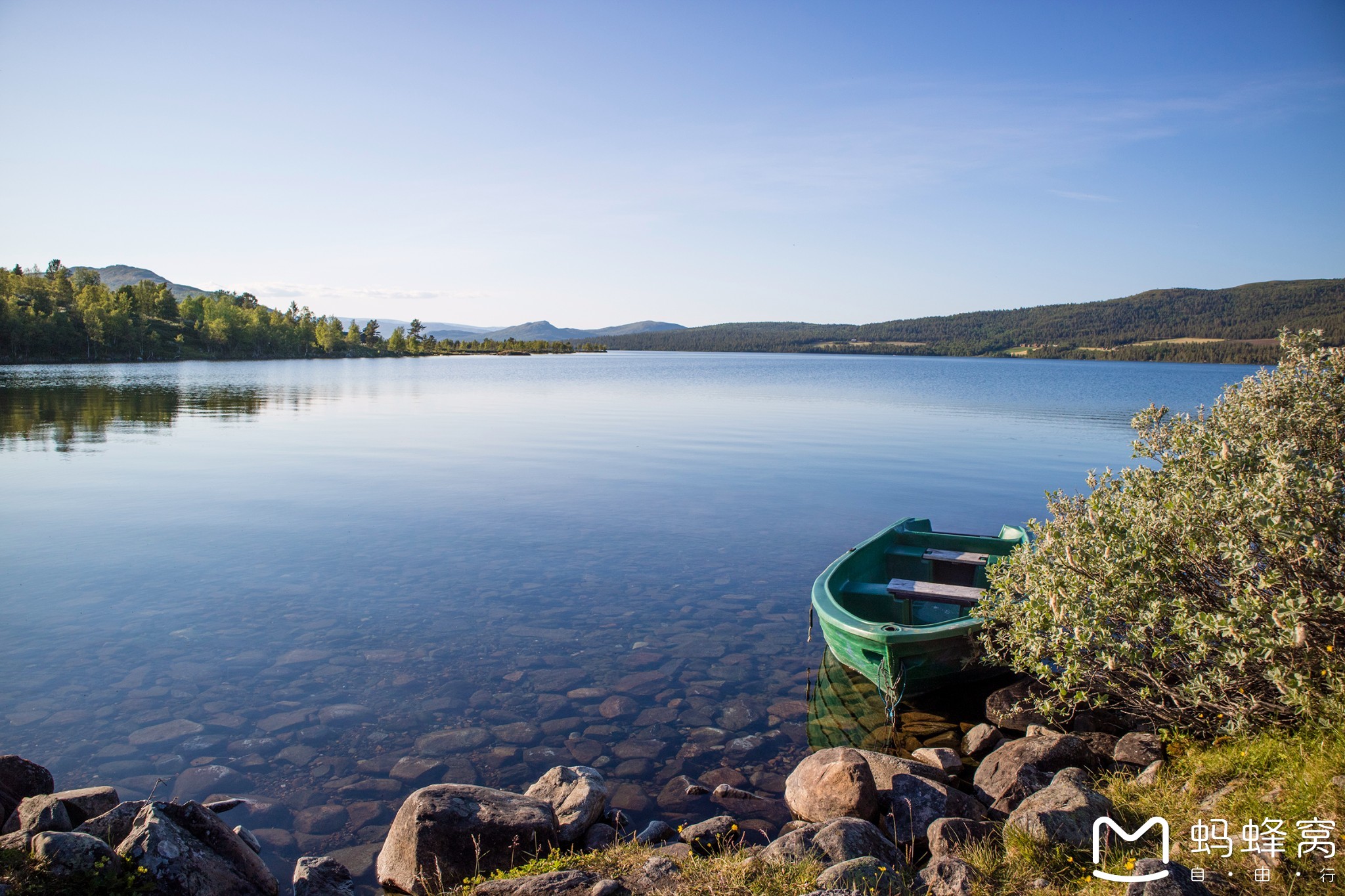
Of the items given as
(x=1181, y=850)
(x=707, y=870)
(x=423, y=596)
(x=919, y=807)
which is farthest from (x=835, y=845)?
(x=423, y=596)

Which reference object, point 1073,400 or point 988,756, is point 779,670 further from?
point 1073,400

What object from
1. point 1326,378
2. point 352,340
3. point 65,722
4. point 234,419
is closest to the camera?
point 1326,378

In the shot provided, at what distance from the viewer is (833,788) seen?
6.21 meters

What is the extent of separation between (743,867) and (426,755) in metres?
3.86

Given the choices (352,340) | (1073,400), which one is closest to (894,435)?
(1073,400)

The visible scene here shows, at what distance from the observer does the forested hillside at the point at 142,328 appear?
90812 millimetres

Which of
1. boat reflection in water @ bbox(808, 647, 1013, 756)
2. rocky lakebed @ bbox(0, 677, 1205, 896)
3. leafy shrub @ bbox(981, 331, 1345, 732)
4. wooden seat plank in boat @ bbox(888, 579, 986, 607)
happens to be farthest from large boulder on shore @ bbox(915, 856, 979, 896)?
wooden seat plank in boat @ bbox(888, 579, 986, 607)

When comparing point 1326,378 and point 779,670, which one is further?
point 779,670

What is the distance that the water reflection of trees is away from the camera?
28.7 m

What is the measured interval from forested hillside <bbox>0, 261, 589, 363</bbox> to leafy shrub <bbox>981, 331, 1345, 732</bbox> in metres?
115

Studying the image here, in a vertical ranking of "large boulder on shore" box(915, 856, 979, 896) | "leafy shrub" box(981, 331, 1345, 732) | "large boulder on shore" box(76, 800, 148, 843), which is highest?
"leafy shrub" box(981, 331, 1345, 732)

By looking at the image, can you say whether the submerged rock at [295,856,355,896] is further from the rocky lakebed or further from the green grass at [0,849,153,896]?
the green grass at [0,849,153,896]

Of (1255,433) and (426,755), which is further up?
(1255,433)

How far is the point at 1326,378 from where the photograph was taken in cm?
627
